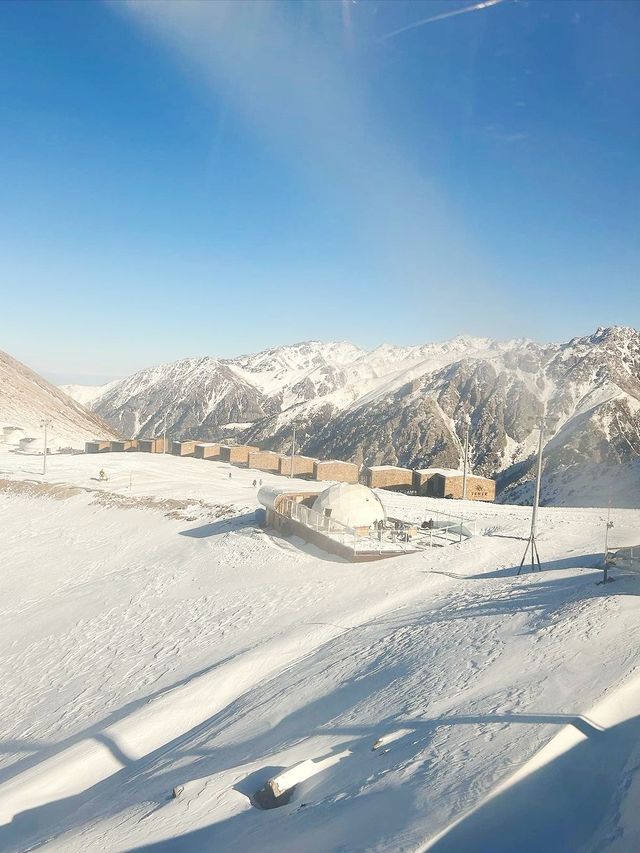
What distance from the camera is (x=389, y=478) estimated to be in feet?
185

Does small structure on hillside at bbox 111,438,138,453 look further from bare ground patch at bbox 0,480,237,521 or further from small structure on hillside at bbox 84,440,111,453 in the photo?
bare ground patch at bbox 0,480,237,521

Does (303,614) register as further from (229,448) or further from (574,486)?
(574,486)

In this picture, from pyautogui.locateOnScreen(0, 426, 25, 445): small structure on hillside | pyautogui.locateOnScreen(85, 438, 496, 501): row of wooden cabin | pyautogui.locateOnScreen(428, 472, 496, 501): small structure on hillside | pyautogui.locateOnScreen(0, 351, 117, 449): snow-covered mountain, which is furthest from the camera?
pyautogui.locateOnScreen(0, 351, 117, 449): snow-covered mountain

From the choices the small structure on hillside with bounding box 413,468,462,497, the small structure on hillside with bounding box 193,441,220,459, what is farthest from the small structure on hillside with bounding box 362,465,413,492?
the small structure on hillside with bounding box 193,441,220,459

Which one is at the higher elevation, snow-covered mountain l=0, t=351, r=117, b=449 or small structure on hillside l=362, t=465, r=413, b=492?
snow-covered mountain l=0, t=351, r=117, b=449

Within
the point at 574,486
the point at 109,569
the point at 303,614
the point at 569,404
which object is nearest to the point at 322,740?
the point at 303,614

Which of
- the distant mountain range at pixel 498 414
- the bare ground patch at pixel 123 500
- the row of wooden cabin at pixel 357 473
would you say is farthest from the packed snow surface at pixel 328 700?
the distant mountain range at pixel 498 414

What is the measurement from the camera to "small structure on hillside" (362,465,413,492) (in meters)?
55.7

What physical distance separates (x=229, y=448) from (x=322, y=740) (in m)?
55.3

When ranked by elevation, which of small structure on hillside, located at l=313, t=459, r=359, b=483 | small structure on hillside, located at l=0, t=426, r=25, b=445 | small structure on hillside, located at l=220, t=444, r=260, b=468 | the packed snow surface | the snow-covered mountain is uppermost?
the snow-covered mountain

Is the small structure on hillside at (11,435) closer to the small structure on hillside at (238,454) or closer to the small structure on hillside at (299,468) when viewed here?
the small structure on hillside at (238,454)

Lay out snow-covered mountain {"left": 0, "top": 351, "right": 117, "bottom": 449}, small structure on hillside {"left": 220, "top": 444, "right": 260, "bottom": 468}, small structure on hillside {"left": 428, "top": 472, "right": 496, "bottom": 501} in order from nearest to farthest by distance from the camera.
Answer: small structure on hillside {"left": 428, "top": 472, "right": 496, "bottom": 501}
small structure on hillside {"left": 220, "top": 444, "right": 260, "bottom": 468}
snow-covered mountain {"left": 0, "top": 351, "right": 117, "bottom": 449}

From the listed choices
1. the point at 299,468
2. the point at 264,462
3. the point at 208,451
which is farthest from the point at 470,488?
the point at 208,451

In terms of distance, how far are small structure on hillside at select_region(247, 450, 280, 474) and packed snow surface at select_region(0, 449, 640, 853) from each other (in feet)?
108
